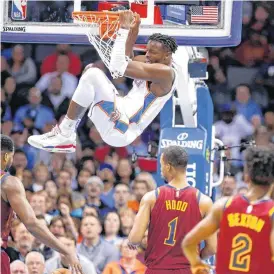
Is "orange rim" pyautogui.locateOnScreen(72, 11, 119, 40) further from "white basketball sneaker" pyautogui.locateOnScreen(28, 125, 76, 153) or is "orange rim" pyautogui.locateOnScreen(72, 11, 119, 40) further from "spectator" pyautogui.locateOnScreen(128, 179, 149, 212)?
"spectator" pyautogui.locateOnScreen(128, 179, 149, 212)

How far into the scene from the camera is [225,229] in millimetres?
7598

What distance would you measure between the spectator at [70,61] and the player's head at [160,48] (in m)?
6.81

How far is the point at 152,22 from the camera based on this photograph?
10516mm

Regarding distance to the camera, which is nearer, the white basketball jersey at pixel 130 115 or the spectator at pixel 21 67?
the white basketball jersey at pixel 130 115

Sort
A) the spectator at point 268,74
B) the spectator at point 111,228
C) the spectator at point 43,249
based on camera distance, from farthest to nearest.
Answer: the spectator at point 268,74
the spectator at point 111,228
the spectator at point 43,249

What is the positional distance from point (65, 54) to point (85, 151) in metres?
1.84

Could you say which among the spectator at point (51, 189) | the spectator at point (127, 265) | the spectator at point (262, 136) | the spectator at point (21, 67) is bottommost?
the spectator at point (127, 265)

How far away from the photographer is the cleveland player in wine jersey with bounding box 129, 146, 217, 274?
933 centimetres

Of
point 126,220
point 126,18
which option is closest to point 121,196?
point 126,220

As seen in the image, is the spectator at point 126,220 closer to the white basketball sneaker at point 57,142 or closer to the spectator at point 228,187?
the spectator at point 228,187

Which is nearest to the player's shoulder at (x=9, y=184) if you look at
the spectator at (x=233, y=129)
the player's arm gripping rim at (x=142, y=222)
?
the player's arm gripping rim at (x=142, y=222)

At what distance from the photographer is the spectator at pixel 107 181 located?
14438 mm

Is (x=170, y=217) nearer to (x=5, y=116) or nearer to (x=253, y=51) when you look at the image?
(x=5, y=116)

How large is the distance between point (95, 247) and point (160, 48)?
3.66m
